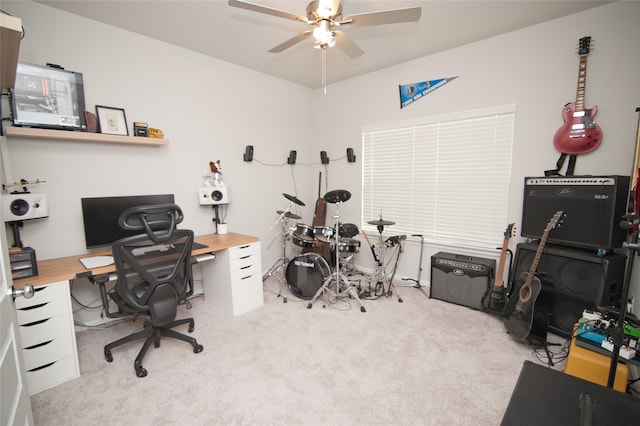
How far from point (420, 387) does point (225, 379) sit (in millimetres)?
1283

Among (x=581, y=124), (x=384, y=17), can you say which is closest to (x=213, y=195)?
(x=384, y=17)

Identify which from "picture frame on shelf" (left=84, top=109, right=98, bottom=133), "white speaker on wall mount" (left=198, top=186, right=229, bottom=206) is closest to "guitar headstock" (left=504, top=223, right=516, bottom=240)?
"white speaker on wall mount" (left=198, top=186, right=229, bottom=206)

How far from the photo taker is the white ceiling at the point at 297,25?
2.26 metres

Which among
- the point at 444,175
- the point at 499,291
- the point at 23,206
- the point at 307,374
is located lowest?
the point at 307,374

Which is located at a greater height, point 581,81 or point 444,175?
point 581,81

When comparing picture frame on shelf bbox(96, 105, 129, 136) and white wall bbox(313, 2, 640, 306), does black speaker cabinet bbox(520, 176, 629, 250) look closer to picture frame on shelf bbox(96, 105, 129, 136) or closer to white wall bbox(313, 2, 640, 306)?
white wall bbox(313, 2, 640, 306)

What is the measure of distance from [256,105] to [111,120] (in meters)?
1.65

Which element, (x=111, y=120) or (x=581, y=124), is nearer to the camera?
(x=581, y=124)

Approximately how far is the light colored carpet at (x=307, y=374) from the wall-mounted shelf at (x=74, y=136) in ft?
5.47

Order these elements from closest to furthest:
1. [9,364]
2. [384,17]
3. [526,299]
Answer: [9,364] → [384,17] → [526,299]

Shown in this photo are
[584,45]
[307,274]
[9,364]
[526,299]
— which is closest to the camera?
[9,364]

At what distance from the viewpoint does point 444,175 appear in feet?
10.9

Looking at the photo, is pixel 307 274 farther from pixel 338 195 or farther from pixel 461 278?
pixel 461 278

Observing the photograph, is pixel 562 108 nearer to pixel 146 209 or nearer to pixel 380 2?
pixel 380 2
